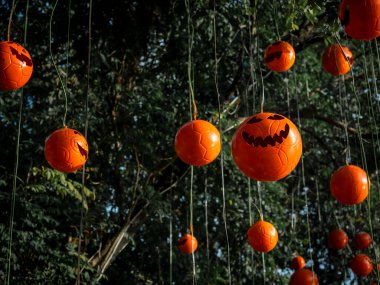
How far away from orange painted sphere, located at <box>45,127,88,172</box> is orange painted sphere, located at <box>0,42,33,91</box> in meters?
0.24

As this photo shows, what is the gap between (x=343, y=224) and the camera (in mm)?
6445

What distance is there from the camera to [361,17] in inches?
47.9

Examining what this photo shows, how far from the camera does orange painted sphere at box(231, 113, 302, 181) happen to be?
1.17 meters

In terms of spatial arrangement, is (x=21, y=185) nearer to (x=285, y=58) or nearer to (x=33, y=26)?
(x=33, y=26)

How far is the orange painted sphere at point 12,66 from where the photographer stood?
1590 millimetres

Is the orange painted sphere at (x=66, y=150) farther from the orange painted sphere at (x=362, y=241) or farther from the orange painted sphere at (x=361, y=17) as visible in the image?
the orange painted sphere at (x=362, y=241)

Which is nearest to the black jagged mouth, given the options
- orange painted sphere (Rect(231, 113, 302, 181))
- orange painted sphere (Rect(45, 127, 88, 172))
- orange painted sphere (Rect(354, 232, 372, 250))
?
orange painted sphere (Rect(231, 113, 302, 181))

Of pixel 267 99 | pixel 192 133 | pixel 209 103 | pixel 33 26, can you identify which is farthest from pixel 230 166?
pixel 192 133

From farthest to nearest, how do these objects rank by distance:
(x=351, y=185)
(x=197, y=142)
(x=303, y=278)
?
(x=303, y=278), (x=351, y=185), (x=197, y=142)

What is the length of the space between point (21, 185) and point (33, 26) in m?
1.35

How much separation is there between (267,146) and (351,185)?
0.77 metres

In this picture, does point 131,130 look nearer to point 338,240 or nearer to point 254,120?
point 338,240

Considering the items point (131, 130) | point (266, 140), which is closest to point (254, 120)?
point (266, 140)

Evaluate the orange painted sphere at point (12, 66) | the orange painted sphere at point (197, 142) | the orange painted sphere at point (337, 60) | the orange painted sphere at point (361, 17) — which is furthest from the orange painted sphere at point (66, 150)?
the orange painted sphere at point (337, 60)
